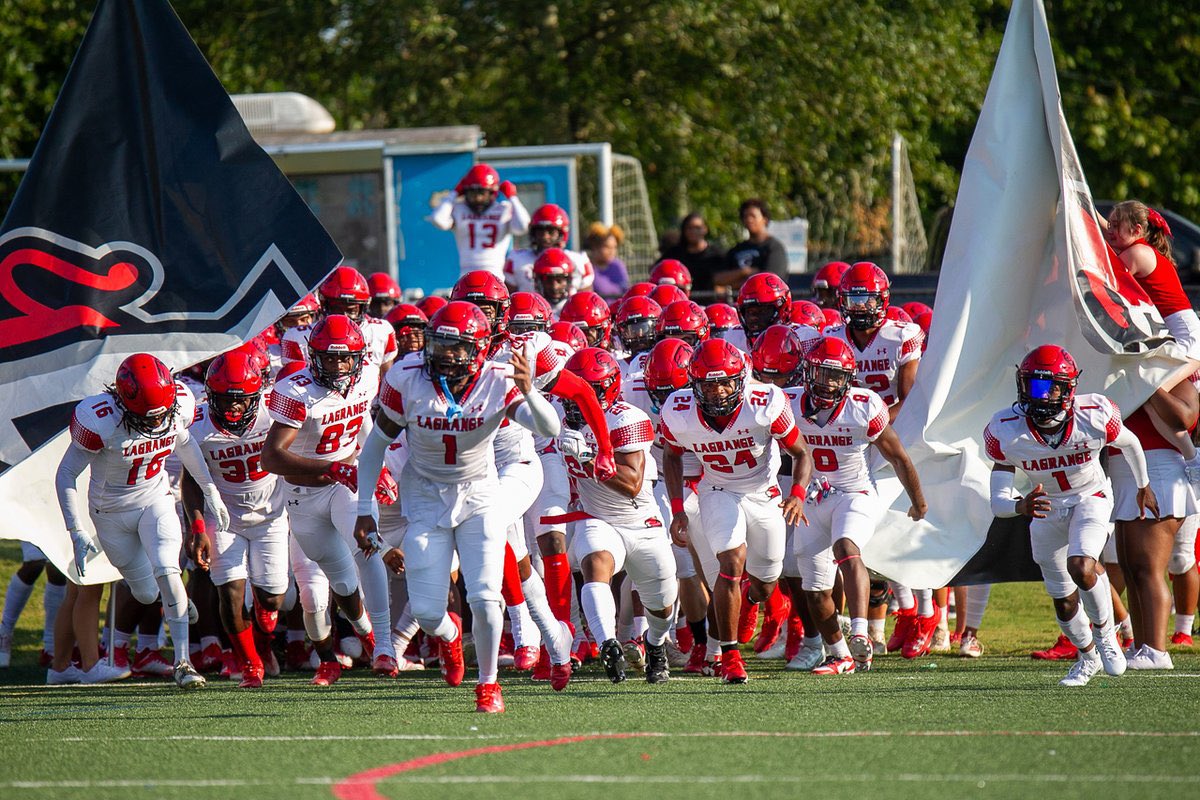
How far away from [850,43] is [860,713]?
1500cm

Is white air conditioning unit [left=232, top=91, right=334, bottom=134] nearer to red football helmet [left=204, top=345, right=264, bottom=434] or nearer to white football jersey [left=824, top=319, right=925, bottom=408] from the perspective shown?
red football helmet [left=204, top=345, right=264, bottom=434]

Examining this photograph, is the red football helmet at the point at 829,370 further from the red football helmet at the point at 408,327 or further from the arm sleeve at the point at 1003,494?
the red football helmet at the point at 408,327

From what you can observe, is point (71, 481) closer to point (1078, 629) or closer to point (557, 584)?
point (557, 584)

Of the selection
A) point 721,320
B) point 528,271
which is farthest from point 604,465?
point 528,271

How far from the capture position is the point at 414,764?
233 inches

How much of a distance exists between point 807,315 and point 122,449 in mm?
4066

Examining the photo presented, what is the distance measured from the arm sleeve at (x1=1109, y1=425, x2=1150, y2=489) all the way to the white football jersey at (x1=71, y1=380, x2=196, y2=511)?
15.1ft

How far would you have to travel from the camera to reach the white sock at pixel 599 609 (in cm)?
792

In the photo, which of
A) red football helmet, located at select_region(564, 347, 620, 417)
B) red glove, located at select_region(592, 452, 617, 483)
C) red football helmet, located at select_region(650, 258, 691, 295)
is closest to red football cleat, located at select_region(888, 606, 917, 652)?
red football helmet, located at select_region(564, 347, 620, 417)

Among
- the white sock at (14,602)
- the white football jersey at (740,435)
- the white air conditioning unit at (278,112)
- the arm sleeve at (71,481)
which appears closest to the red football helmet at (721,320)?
the white football jersey at (740,435)

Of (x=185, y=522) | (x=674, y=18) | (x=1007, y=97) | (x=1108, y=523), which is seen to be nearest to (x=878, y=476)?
(x=1108, y=523)

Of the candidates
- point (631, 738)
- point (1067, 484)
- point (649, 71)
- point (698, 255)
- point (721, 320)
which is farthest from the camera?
point (649, 71)

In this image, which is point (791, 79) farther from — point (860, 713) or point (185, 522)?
point (860, 713)

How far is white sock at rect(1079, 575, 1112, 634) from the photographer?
780 cm
